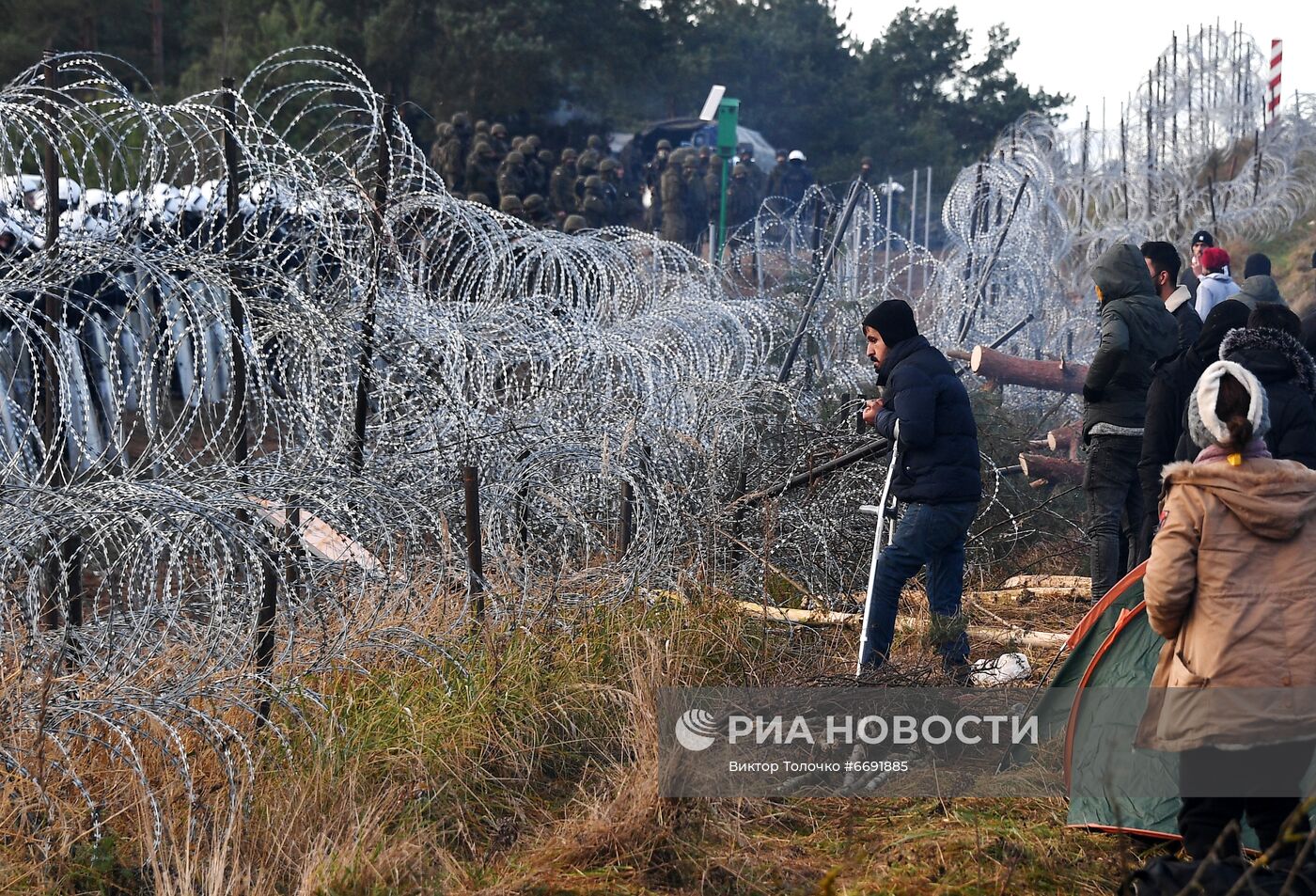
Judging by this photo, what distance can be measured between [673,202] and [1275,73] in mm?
12470

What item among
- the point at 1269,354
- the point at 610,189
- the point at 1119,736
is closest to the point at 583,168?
the point at 610,189

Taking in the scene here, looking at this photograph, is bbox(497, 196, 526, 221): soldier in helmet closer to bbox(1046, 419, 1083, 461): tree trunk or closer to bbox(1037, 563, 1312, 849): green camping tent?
bbox(1046, 419, 1083, 461): tree trunk

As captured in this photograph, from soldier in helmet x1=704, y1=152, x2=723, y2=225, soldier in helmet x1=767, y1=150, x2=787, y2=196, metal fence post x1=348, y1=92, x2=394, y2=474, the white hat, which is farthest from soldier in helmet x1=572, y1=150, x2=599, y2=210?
the white hat

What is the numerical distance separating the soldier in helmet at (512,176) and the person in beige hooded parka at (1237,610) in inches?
523

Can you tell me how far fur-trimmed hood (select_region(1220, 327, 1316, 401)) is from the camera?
4.38 meters

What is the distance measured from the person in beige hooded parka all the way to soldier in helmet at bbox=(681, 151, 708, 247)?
53.7 feet

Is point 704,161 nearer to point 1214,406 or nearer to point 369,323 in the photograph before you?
point 369,323

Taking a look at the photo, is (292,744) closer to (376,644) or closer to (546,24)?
(376,644)

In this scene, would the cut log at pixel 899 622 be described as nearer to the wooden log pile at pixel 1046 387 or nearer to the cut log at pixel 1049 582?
the cut log at pixel 1049 582

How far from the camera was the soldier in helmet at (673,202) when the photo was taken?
18469 millimetres

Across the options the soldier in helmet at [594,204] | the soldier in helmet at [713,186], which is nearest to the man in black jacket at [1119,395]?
the soldier in helmet at [594,204]

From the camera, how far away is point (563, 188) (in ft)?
57.0

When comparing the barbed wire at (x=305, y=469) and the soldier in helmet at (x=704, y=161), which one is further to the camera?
the soldier in helmet at (x=704, y=161)

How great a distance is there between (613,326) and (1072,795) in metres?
5.47
